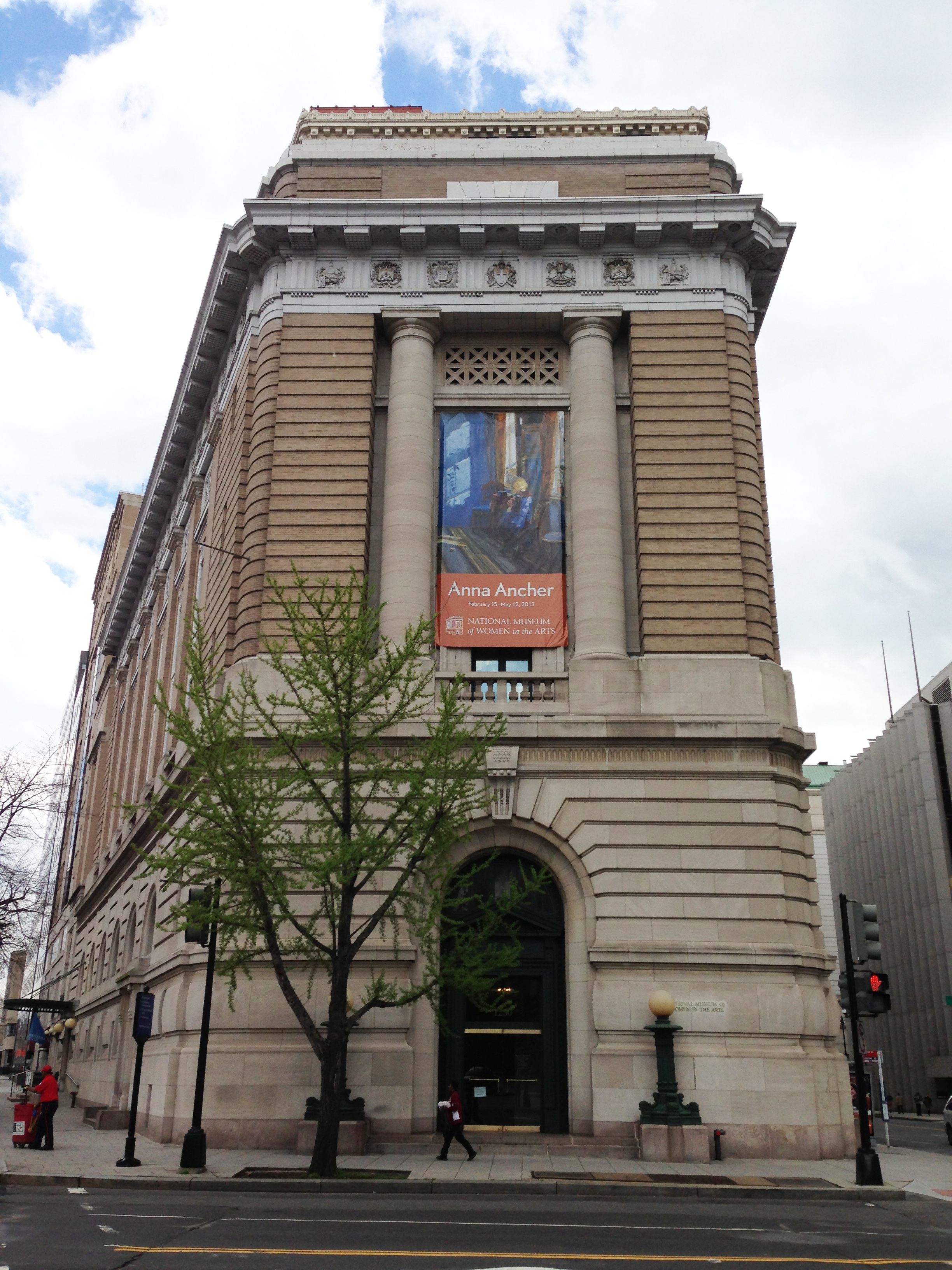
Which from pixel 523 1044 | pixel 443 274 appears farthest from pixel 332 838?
pixel 443 274

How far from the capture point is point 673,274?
3091cm

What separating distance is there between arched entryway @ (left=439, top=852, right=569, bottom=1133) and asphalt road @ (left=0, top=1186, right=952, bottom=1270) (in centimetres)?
780

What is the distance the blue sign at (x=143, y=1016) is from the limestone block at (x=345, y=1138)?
3.58m

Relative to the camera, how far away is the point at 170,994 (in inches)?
1141

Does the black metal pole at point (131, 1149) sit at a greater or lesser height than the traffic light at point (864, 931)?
lesser

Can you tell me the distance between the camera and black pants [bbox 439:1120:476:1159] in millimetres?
20703

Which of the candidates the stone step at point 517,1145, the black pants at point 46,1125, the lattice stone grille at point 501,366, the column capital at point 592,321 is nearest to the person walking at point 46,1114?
the black pants at point 46,1125

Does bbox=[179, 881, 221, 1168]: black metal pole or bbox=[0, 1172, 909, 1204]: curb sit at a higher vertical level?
bbox=[179, 881, 221, 1168]: black metal pole

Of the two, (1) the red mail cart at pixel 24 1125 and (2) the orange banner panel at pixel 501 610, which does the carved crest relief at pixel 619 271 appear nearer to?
(2) the orange banner panel at pixel 501 610

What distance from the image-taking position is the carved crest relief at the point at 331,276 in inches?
1231

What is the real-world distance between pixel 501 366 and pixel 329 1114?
66.3ft

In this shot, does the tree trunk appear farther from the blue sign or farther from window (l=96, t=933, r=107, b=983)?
window (l=96, t=933, r=107, b=983)

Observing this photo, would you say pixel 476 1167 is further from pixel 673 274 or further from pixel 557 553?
pixel 673 274

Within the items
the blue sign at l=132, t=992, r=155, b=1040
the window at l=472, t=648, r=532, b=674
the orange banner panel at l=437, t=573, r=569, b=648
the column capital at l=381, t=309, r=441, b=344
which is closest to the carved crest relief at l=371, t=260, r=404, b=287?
the column capital at l=381, t=309, r=441, b=344
